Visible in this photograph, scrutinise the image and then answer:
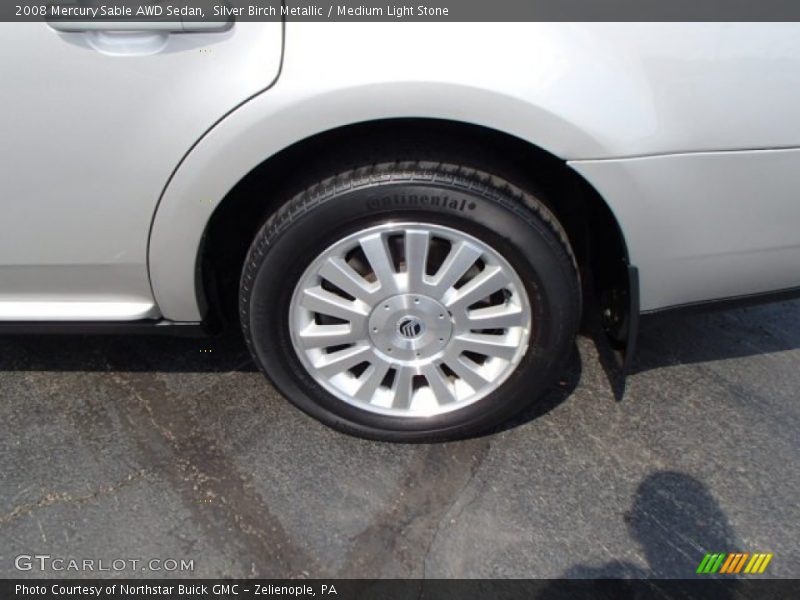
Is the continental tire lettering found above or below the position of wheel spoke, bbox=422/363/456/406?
above

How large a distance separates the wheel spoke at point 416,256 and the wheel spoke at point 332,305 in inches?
6.5

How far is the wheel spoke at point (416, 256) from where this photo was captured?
1.74 metres

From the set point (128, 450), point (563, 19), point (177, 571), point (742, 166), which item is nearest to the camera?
point (563, 19)

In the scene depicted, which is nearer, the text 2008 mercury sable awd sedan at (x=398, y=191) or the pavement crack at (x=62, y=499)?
the text 2008 mercury sable awd sedan at (x=398, y=191)

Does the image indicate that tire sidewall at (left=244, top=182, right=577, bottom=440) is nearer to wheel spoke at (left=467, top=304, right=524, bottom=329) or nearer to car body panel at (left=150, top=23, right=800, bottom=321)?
wheel spoke at (left=467, top=304, right=524, bottom=329)

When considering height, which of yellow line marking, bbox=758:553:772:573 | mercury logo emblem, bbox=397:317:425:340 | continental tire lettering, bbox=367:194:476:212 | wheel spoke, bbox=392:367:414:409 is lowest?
yellow line marking, bbox=758:553:772:573

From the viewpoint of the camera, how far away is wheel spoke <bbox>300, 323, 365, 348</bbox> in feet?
6.29

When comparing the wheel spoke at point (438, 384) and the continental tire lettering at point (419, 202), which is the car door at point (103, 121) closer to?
the continental tire lettering at point (419, 202)

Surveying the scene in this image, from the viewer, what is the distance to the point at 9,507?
1.90 meters

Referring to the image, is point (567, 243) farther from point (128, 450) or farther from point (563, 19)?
point (128, 450)

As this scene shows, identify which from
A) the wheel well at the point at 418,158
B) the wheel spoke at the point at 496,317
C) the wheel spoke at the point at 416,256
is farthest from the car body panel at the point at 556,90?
the wheel spoke at the point at 496,317

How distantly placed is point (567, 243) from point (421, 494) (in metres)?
0.83

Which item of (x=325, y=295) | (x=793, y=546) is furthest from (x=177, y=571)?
(x=793, y=546)

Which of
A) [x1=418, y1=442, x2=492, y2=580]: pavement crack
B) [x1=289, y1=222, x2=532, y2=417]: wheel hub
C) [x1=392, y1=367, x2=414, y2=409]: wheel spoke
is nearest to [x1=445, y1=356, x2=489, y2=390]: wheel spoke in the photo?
[x1=289, y1=222, x2=532, y2=417]: wheel hub
